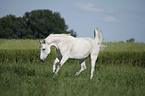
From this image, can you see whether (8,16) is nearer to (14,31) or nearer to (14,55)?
(14,31)

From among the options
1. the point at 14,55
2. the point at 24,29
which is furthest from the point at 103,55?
the point at 24,29

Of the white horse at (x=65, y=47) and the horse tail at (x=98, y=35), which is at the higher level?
the horse tail at (x=98, y=35)

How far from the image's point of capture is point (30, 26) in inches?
2101

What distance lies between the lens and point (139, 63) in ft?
66.3

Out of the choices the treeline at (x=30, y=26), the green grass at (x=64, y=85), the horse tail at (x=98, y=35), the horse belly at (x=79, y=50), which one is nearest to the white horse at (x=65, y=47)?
the horse belly at (x=79, y=50)

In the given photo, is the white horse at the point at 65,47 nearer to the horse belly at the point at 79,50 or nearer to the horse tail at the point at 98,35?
the horse belly at the point at 79,50

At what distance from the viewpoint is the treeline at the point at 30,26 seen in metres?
50.8

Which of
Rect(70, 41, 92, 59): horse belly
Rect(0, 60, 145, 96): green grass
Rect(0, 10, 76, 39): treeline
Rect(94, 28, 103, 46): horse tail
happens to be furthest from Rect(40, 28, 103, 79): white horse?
Rect(0, 10, 76, 39): treeline

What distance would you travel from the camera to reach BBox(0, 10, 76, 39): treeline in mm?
50812

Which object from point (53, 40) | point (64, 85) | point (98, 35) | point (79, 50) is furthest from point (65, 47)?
point (98, 35)

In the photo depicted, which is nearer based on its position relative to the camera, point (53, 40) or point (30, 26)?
point (53, 40)

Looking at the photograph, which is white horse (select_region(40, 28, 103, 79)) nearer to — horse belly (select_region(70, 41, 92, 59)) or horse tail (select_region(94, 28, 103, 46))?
horse belly (select_region(70, 41, 92, 59))

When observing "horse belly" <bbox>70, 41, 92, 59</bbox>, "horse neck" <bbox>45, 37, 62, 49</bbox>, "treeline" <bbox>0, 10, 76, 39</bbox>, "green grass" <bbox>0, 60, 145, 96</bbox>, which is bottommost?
"green grass" <bbox>0, 60, 145, 96</bbox>

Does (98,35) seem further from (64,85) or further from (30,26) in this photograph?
(30,26)
